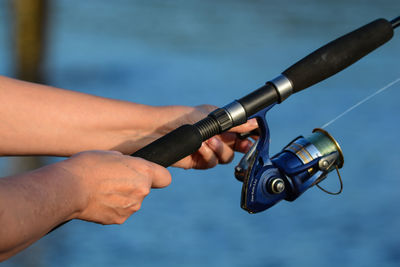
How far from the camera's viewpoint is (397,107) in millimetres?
5273

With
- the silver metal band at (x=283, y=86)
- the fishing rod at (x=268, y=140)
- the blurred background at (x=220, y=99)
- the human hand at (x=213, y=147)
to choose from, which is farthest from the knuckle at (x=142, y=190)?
the blurred background at (x=220, y=99)

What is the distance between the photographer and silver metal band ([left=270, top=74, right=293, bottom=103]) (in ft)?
5.67

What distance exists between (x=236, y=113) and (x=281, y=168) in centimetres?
26

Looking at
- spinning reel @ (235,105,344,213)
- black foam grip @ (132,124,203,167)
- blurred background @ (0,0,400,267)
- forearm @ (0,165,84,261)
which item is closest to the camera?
forearm @ (0,165,84,261)

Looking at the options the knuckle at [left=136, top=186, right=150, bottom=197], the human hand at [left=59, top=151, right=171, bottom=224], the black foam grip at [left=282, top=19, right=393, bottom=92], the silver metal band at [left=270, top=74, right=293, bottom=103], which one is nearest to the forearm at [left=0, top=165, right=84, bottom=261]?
the human hand at [left=59, top=151, right=171, bottom=224]

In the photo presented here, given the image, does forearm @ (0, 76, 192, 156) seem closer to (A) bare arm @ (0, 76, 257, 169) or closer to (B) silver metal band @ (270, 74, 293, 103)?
(A) bare arm @ (0, 76, 257, 169)

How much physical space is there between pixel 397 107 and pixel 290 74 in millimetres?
3737

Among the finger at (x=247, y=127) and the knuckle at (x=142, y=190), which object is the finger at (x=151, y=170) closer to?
the knuckle at (x=142, y=190)

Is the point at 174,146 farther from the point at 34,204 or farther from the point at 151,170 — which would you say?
the point at 34,204

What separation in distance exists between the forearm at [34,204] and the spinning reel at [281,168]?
20.0 inches

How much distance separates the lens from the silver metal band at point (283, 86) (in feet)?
5.67

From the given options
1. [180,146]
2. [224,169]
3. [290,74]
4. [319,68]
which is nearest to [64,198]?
[180,146]

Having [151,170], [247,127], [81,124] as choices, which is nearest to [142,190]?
[151,170]

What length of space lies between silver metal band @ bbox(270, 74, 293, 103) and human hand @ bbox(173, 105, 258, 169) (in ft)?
1.16
